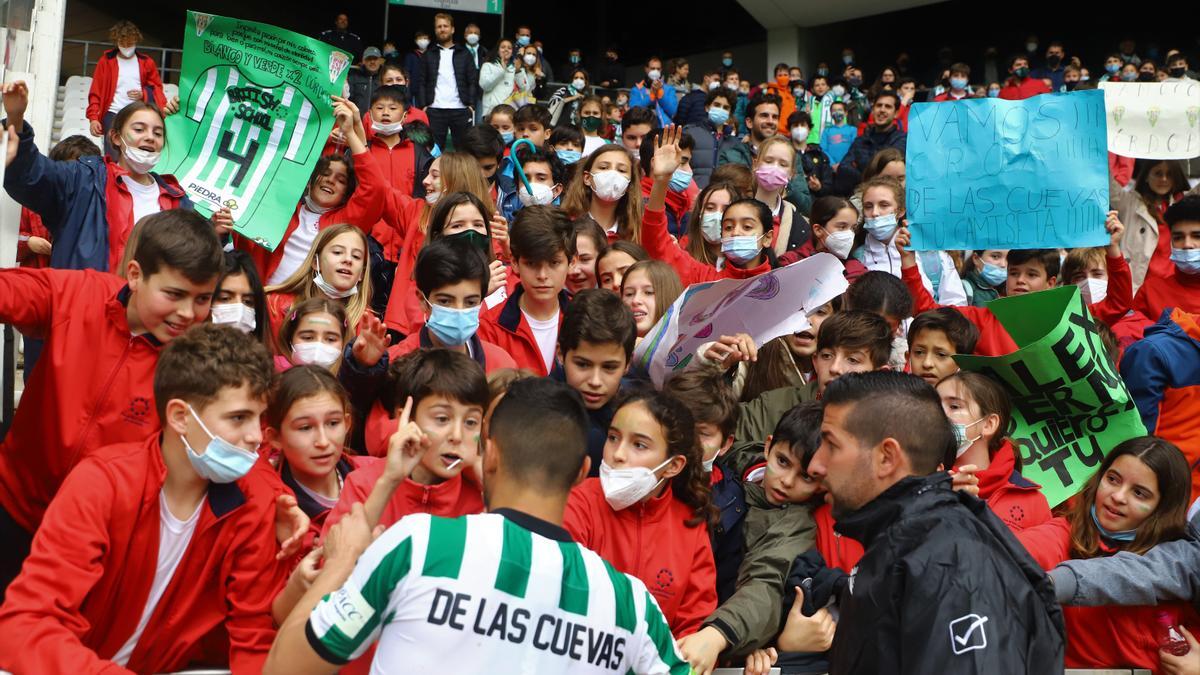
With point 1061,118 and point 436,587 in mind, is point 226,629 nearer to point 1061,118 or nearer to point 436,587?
point 436,587

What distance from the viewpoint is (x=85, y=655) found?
3133 millimetres

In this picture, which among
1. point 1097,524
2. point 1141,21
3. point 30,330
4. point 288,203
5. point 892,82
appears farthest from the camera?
point 1141,21

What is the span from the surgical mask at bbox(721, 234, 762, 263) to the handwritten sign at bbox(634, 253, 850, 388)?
1.23 meters

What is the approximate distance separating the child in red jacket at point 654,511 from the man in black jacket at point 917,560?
79cm

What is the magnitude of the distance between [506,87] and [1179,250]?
11012 millimetres

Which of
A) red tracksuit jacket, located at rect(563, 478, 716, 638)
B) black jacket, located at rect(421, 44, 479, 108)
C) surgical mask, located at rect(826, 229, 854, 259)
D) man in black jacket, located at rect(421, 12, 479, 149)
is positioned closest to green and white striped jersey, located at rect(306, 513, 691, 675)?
red tracksuit jacket, located at rect(563, 478, 716, 638)

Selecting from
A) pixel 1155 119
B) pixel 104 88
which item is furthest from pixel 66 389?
pixel 104 88

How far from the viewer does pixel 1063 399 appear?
216 inches

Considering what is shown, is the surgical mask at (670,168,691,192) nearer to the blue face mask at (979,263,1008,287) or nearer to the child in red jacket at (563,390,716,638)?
the blue face mask at (979,263,1008,287)

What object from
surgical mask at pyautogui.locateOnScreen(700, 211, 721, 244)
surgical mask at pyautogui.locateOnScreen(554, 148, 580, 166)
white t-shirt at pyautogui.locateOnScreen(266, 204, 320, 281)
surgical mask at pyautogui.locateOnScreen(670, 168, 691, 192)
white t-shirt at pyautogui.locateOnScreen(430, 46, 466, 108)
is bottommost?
white t-shirt at pyautogui.locateOnScreen(266, 204, 320, 281)

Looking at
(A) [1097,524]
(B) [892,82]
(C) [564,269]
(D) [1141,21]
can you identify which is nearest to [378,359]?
(C) [564,269]

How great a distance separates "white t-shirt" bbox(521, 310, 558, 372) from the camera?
586 centimetres

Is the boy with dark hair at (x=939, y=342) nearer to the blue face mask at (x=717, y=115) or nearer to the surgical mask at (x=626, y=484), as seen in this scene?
the surgical mask at (x=626, y=484)

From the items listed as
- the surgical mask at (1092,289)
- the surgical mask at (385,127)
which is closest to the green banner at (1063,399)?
the surgical mask at (1092,289)
